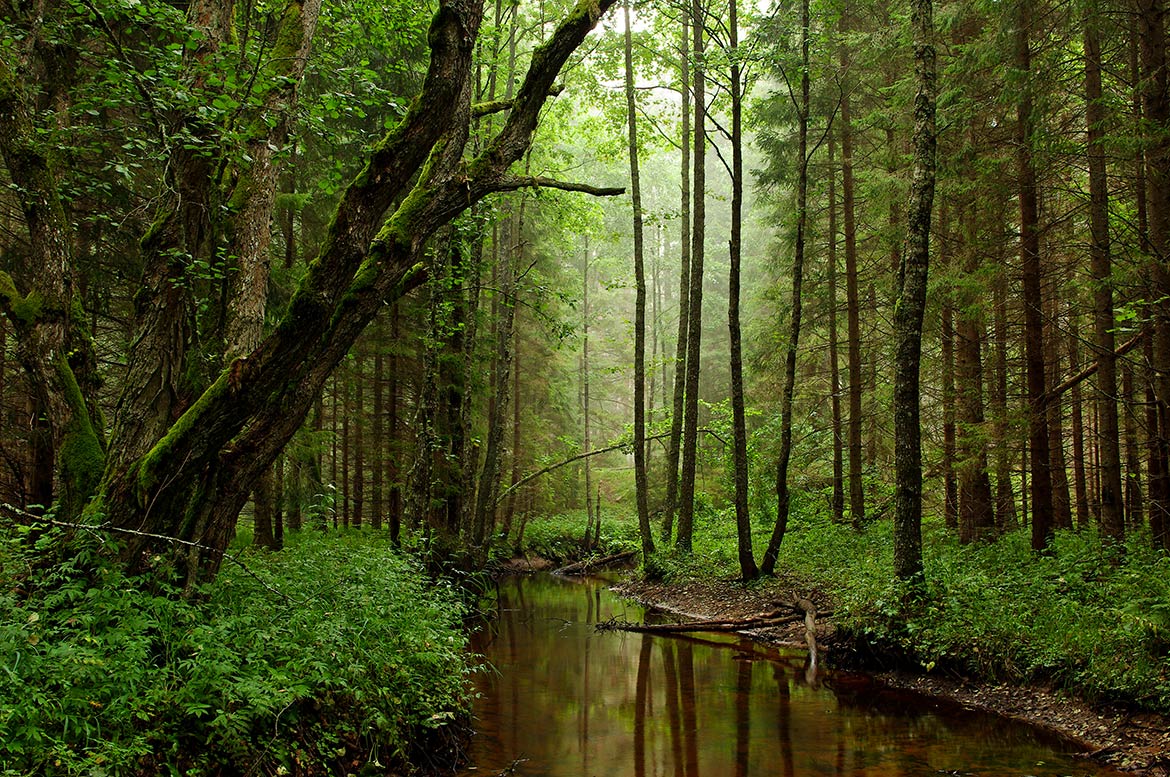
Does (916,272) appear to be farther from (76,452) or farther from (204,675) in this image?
(76,452)

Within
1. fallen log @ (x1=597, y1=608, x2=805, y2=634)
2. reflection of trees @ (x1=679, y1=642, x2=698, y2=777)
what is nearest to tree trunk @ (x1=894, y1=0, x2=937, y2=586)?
fallen log @ (x1=597, y1=608, x2=805, y2=634)

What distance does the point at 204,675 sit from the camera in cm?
433

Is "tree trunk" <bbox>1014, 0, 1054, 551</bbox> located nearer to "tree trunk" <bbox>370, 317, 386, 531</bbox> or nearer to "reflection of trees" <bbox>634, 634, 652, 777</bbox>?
"reflection of trees" <bbox>634, 634, 652, 777</bbox>

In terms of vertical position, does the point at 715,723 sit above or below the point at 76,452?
below

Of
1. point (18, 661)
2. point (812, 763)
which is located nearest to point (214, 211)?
point (18, 661)

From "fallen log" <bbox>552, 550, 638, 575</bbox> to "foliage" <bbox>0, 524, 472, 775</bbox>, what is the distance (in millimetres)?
16223

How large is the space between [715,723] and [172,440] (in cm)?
601

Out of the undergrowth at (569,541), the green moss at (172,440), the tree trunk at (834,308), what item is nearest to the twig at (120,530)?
the green moss at (172,440)

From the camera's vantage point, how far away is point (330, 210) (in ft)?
50.7

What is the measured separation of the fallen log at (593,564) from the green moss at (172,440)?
18.2m

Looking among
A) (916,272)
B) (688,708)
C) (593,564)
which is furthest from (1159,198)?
(593,564)

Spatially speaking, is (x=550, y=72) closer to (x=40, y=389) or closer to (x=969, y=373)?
(x=40, y=389)

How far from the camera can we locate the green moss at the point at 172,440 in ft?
16.6

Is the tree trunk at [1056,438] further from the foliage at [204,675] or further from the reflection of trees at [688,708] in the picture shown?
the foliage at [204,675]
